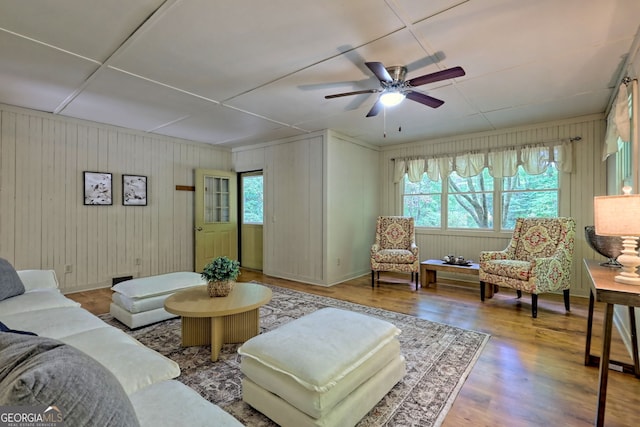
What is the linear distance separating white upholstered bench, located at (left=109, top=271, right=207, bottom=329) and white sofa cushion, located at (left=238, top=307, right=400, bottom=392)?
60.8 inches

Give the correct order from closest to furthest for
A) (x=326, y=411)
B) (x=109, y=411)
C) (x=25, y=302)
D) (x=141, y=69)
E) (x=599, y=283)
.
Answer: (x=109, y=411), (x=326, y=411), (x=599, y=283), (x=25, y=302), (x=141, y=69)

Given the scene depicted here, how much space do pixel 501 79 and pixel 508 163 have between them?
6.58 ft

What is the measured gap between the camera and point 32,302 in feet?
7.39

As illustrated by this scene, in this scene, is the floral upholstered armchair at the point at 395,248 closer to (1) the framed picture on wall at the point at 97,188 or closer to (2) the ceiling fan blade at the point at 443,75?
(2) the ceiling fan blade at the point at 443,75

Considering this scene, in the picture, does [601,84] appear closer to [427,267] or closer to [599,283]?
[599,283]

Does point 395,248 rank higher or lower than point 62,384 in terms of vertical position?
lower

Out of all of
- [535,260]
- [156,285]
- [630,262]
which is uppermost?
[630,262]

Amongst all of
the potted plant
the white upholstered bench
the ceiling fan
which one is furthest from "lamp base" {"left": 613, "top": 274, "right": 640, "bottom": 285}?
the white upholstered bench

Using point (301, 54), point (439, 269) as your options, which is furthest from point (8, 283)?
point (439, 269)

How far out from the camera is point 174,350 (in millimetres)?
2443

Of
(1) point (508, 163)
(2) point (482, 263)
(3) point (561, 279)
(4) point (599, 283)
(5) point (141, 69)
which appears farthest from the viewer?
(1) point (508, 163)

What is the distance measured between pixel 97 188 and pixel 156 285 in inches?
93.0

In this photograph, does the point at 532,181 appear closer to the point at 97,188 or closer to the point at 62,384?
the point at 62,384

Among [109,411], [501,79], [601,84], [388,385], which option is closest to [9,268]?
[109,411]
